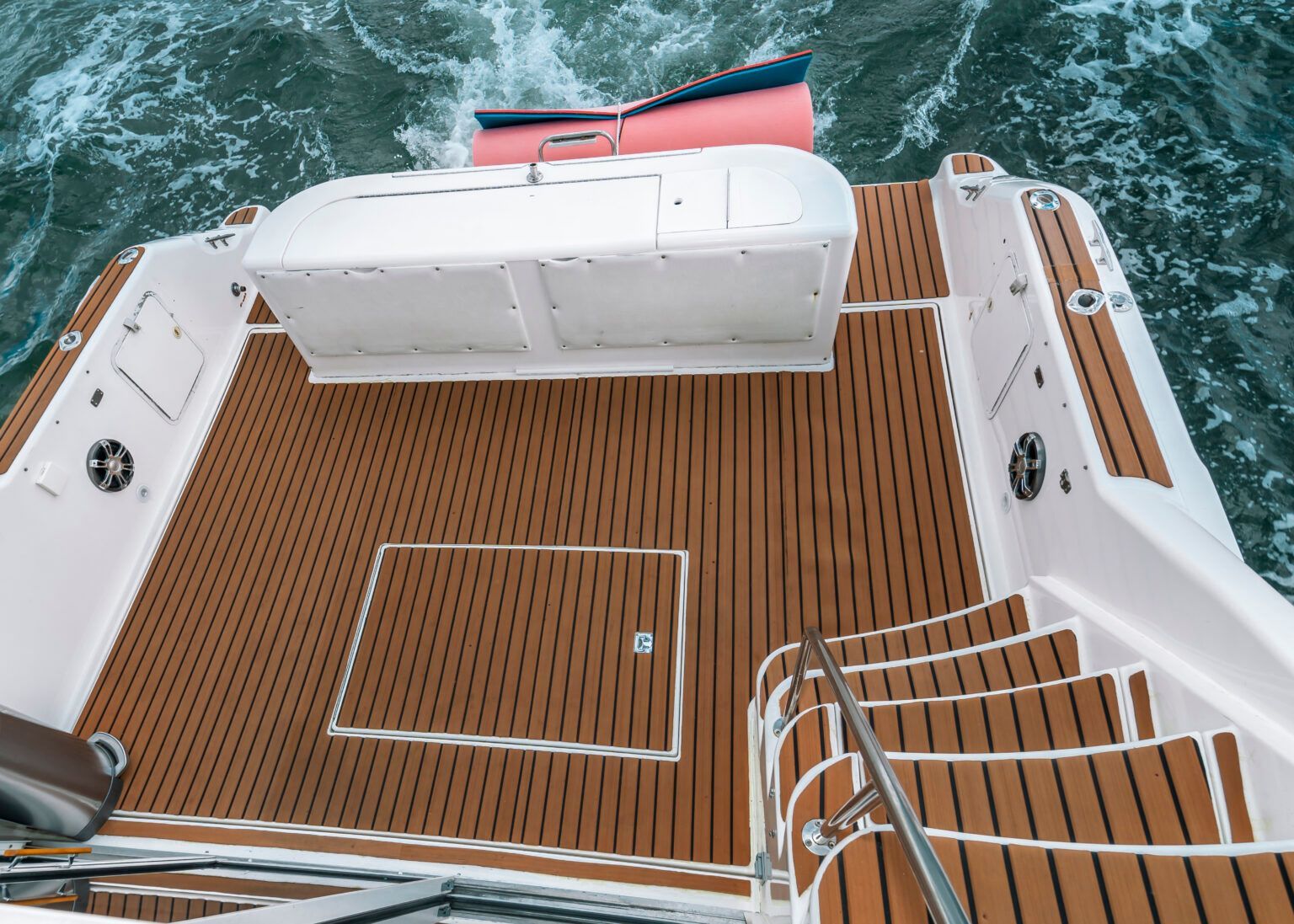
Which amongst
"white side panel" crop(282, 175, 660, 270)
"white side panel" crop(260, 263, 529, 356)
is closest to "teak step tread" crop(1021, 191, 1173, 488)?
"white side panel" crop(282, 175, 660, 270)

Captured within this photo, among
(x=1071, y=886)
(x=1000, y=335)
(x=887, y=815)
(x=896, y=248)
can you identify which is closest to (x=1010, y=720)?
(x=1071, y=886)

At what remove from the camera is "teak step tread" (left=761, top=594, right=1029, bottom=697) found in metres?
2.32

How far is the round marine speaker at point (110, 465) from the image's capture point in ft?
10.3

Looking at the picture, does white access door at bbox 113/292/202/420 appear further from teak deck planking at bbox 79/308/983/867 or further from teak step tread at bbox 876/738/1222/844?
teak step tread at bbox 876/738/1222/844

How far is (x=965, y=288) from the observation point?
345cm

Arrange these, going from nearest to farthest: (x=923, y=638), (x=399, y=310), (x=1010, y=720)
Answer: (x=1010, y=720) → (x=923, y=638) → (x=399, y=310)

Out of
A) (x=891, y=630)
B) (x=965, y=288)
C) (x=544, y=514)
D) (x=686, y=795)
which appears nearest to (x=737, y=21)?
(x=965, y=288)

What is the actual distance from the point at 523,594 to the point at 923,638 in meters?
1.60

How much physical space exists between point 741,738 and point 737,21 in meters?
6.09

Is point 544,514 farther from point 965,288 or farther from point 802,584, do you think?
point 965,288

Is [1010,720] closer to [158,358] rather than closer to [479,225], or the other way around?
[479,225]

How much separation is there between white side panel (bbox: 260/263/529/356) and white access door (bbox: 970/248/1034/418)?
6.99 feet

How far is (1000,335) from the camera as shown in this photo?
118 inches

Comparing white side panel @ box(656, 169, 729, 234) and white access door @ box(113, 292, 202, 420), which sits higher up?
white side panel @ box(656, 169, 729, 234)
